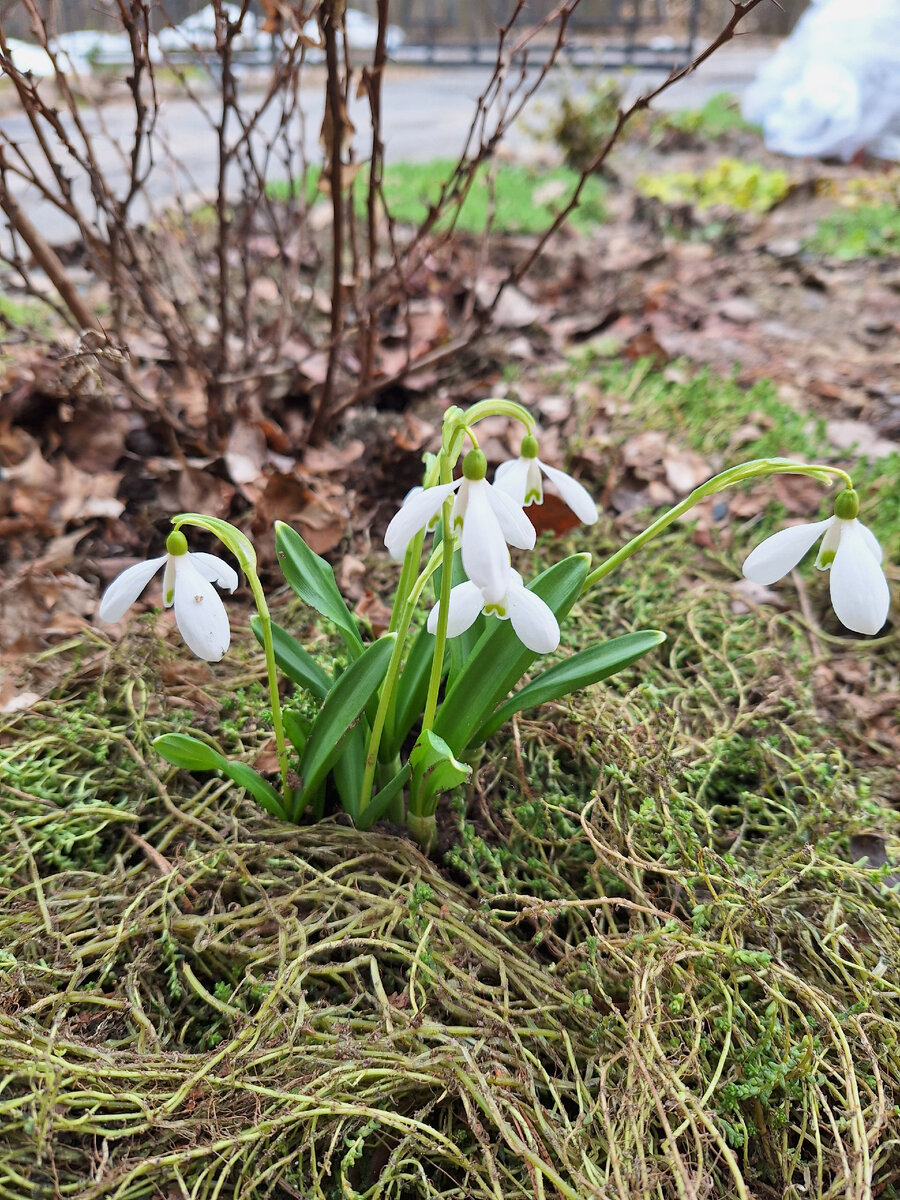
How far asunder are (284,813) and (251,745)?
0.20 meters

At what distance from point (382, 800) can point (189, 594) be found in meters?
0.44

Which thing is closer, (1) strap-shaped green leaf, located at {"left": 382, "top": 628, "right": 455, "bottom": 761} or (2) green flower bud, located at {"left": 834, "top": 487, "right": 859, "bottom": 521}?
(2) green flower bud, located at {"left": 834, "top": 487, "right": 859, "bottom": 521}

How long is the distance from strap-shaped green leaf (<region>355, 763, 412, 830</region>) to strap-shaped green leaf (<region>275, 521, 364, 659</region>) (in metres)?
0.20

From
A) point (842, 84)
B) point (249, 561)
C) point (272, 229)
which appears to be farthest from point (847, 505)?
point (842, 84)

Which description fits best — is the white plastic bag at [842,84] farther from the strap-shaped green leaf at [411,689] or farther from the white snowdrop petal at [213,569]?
the white snowdrop petal at [213,569]

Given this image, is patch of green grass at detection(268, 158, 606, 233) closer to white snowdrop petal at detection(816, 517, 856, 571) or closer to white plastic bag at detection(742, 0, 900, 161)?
white plastic bag at detection(742, 0, 900, 161)

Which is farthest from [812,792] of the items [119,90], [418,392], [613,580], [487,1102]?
[119,90]

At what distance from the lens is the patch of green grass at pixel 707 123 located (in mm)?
6270

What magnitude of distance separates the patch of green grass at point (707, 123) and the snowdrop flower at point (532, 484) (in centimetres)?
620

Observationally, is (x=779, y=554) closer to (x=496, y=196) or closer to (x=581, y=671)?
(x=581, y=671)

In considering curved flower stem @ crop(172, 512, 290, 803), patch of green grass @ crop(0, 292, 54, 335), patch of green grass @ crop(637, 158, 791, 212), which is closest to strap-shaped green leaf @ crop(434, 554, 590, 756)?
curved flower stem @ crop(172, 512, 290, 803)

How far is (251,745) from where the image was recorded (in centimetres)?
144

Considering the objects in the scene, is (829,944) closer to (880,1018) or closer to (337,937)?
(880,1018)

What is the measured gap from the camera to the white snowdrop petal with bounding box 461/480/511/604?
2.78ft
